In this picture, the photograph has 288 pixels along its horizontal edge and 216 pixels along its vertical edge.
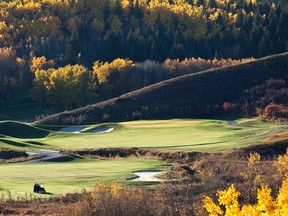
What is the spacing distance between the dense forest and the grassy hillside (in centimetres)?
2274

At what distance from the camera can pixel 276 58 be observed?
131 m

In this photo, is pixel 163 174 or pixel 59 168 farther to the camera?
pixel 59 168

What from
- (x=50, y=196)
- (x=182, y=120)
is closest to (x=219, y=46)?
(x=182, y=120)

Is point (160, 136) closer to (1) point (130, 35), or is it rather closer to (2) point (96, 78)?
(2) point (96, 78)

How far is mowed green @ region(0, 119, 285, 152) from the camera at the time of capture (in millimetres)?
81375

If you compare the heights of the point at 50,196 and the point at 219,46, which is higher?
the point at 219,46

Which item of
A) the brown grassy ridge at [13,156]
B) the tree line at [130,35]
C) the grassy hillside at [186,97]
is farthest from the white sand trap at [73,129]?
the tree line at [130,35]

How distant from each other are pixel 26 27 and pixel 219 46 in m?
42.1

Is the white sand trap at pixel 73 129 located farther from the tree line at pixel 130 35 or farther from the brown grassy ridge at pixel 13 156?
the tree line at pixel 130 35

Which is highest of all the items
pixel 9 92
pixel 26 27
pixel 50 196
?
pixel 26 27

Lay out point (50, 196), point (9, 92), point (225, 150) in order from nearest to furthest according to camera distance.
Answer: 1. point (50, 196)
2. point (225, 150)
3. point (9, 92)

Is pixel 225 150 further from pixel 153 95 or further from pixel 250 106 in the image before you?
pixel 153 95

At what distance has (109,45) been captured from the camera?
176 metres

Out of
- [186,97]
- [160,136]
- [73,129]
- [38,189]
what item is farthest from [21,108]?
[38,189]
